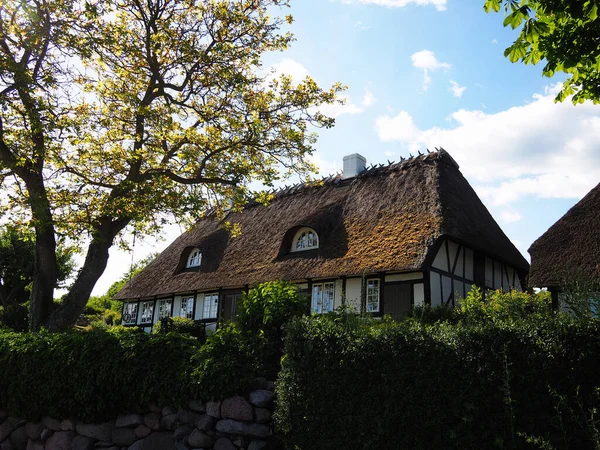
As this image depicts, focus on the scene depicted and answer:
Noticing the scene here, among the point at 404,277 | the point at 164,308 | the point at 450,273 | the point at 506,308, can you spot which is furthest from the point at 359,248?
the point at 164,308

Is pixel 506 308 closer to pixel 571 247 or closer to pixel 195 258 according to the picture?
pixel 571 247

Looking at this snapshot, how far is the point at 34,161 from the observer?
10.9 m

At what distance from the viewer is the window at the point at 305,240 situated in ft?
56.9

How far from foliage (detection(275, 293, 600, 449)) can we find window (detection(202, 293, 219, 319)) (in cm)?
1394

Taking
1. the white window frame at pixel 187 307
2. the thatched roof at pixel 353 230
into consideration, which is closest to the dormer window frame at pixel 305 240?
the thatched roof at pixel 353 230

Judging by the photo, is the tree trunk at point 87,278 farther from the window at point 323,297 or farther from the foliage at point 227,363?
the window at point 323,297

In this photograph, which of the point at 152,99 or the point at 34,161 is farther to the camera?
the point at 152,99

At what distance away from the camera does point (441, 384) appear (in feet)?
16.1

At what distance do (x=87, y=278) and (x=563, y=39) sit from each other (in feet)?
33.8

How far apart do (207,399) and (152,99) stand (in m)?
8.48

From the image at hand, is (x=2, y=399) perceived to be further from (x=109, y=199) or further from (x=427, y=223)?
(x=427, y=223)

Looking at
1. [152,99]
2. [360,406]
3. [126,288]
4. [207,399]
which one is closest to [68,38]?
[152,99]

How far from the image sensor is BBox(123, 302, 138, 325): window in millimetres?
23875

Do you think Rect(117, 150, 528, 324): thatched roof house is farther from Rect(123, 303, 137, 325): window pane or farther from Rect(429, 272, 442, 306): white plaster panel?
Rect(123, 303, 137, 325): window pane
